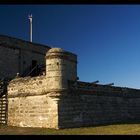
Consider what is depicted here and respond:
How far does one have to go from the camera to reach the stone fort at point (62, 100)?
54.1 ft

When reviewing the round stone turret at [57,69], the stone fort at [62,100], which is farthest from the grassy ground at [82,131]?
the round stone turret at [57,69]

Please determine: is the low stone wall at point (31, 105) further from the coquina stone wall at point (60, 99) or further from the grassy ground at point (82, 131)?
the grassy ground at point (82, 131)

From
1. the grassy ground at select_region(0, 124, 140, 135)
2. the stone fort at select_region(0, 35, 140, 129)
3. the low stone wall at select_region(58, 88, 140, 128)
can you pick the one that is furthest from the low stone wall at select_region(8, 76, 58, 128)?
the grassy ground at select_region(0, 124, 140, 135)

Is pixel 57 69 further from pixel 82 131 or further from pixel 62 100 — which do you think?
pixel 82 131

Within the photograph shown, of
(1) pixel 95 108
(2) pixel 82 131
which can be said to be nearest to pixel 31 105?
(1) pixel 95 108

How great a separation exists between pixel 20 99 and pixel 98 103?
489 centimetres

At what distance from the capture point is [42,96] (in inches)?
685

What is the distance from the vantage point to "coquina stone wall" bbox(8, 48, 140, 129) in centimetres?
1648
